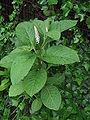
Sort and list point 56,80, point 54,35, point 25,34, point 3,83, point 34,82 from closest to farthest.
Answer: point 54,35 < point 34,82 < point 25,34 < point 56,80 < point 3,83

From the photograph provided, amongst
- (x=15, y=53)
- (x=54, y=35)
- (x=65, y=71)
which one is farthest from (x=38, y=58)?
(x=65, y=71)

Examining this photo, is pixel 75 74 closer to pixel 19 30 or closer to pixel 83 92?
pixel 83 92

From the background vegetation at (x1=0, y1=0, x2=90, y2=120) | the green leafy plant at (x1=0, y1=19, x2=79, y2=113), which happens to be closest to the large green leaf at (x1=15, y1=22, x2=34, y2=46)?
the green leafy plant at (x1=0, y1=19, x2=79, y2=113)

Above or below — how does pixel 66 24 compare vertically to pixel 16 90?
above

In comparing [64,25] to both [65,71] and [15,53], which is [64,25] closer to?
[15,53]

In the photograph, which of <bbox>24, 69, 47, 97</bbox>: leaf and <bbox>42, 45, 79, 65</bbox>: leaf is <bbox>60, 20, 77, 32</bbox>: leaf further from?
<bbox>24, 69, 47, 97</bbox>: leaf

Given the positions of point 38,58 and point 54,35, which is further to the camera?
point 38,58
